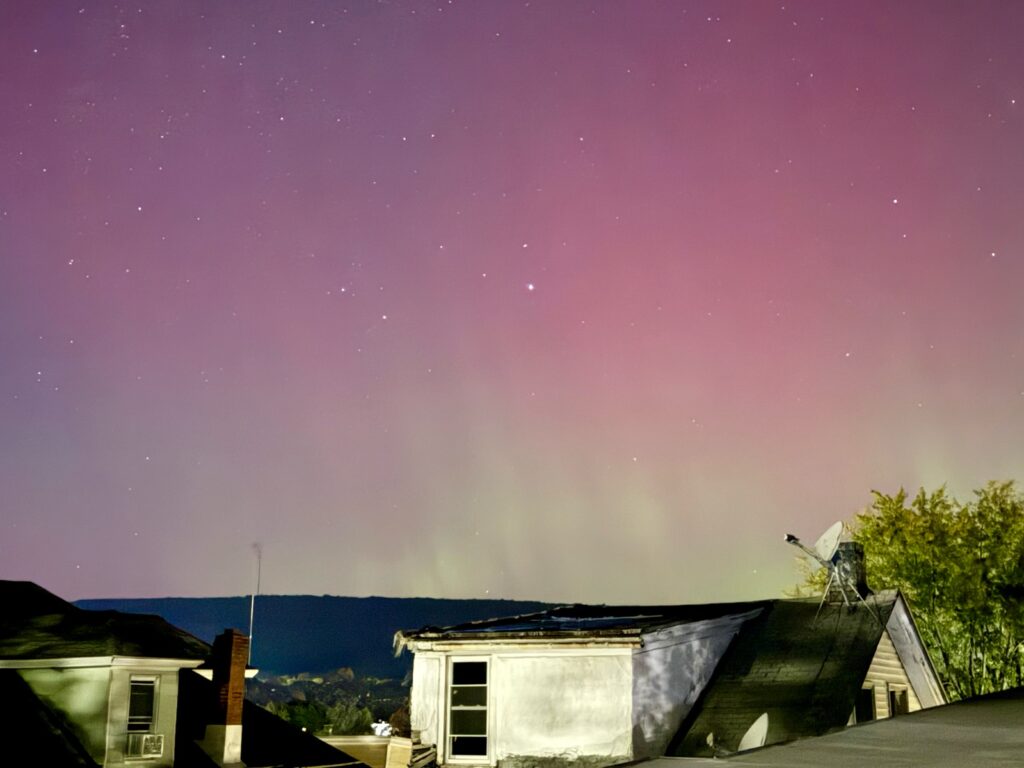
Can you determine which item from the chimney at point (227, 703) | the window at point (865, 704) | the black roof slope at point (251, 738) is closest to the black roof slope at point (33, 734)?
the black roof slope at point (251, 738)

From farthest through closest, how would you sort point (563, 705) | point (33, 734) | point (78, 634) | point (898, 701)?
point (898, 701) → point (78, 634) → point (563, 705) → point (33, 734)

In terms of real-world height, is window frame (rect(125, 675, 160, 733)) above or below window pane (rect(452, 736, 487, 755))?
above

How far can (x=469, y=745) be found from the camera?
26938mm

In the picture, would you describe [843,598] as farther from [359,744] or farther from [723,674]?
[359,744]

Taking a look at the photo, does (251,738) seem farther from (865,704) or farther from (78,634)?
→ (865,704)

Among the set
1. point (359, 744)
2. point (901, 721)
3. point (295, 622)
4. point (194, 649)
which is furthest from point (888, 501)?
point (295, 622)

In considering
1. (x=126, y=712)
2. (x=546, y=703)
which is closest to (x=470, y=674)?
(x=546, y=703)

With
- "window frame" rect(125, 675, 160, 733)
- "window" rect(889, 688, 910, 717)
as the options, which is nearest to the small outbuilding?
"window" rect(889, 688, 910, 717)

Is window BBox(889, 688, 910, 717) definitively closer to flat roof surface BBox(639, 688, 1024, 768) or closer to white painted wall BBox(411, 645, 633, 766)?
white painted wall BBox(411, 645, 633, 766)

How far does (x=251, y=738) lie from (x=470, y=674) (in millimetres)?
7027

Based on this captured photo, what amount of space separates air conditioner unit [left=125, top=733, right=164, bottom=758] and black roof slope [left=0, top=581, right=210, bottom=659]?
1.74m

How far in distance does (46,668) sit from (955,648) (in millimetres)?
38537

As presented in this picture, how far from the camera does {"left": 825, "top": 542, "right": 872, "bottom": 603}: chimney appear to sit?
3061cm

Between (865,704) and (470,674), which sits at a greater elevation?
(470,674)
